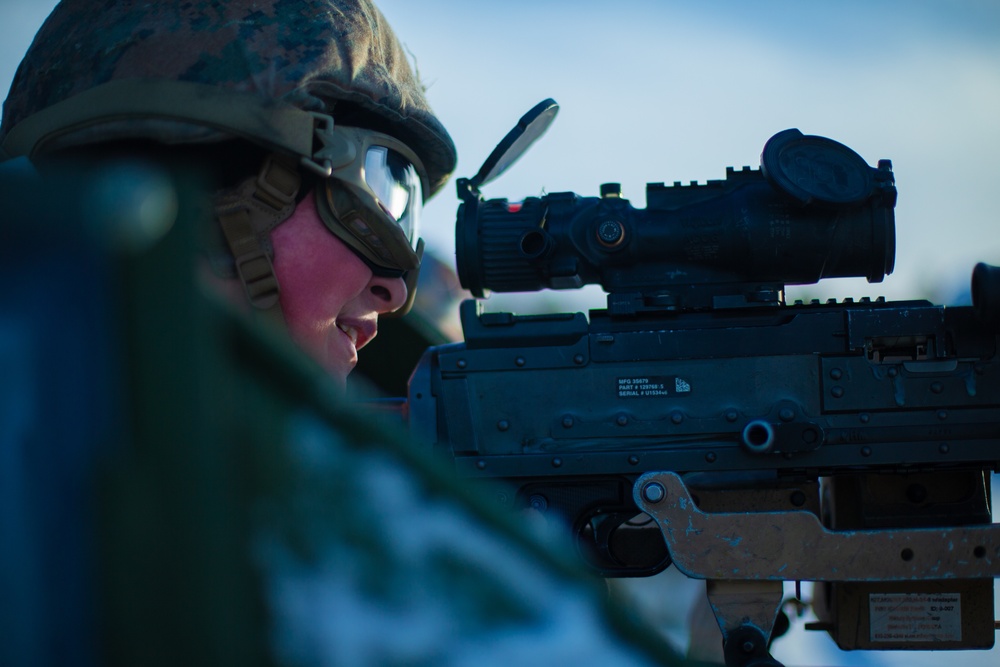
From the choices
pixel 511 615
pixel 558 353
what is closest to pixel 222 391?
pixel 511 615

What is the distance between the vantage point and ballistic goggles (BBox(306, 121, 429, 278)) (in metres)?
2.17

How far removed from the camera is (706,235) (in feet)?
7.89

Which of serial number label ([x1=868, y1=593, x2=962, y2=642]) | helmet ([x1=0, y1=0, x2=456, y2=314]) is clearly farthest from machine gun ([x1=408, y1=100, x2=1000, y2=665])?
helmet ([x1=0, y1=0, x2=456, y2=314])

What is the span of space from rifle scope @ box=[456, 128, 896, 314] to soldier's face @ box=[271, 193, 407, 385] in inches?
12.6

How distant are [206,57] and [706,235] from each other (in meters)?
1.22

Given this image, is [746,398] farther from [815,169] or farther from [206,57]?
[206,57]

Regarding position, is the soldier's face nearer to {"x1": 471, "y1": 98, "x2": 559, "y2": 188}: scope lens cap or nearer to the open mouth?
the open mouth

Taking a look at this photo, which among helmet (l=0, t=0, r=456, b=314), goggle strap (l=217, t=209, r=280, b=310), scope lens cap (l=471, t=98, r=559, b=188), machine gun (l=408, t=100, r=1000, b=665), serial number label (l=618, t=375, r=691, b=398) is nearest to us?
helmet (l=0, t=0, r=456, b=314)

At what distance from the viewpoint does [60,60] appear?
2.08 m

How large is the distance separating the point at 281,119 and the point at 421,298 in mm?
1711

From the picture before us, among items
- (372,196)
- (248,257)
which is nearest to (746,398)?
(372,196)

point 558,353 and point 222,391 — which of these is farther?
point 558,353

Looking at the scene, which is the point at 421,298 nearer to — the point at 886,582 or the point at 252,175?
the point at 252,175

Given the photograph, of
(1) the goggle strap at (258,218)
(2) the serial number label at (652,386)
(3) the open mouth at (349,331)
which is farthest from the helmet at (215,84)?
(2) the serial number label at (652,386)
